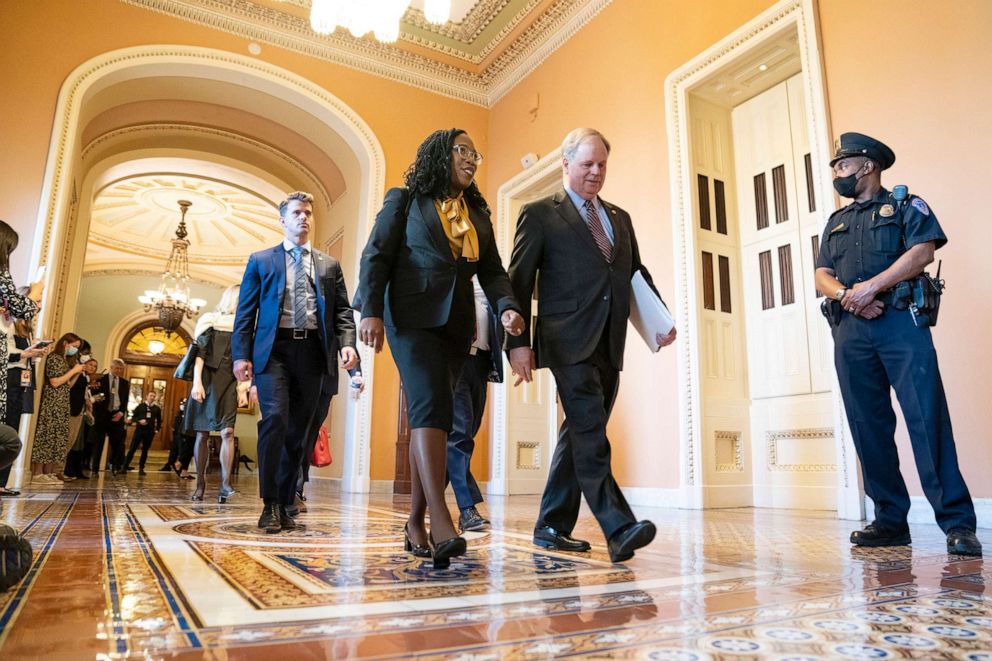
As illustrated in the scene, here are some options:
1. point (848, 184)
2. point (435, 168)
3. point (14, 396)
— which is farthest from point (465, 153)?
point (14, 396)

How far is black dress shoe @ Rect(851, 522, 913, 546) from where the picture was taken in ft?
8.14

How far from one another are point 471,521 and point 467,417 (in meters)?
0.55

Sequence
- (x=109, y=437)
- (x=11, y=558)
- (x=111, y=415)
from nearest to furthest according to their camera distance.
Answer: (x=11, y=558) < (x=111, y=415) < (x=109, y=437)

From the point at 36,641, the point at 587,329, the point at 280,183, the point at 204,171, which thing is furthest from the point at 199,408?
the point at 204,171

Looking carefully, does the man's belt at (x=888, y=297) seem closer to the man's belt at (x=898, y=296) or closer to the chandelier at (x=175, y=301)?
the man's belt at (x=898, y=296)

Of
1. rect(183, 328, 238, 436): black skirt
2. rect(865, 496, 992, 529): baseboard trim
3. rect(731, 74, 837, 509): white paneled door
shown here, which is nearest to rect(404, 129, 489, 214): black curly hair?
rect(865, 496, 992, 529): baseboard trim

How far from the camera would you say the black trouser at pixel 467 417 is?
3227 mm

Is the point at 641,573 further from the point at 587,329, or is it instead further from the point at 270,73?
the point at 270,73

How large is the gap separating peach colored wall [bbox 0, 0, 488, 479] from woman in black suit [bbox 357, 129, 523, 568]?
4.81m

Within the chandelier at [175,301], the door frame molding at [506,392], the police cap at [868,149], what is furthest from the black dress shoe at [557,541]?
the chandelier at [175,301]

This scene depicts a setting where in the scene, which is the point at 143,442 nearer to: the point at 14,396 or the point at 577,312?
the point at 14,396

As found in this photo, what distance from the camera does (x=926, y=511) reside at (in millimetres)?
3422

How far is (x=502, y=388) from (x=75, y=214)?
5743mm

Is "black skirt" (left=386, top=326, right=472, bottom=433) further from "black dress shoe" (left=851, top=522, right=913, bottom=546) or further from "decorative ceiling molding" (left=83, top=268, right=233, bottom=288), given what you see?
"decorative ceiling molding" (left=83, top=268, right=233, bottom=288)
